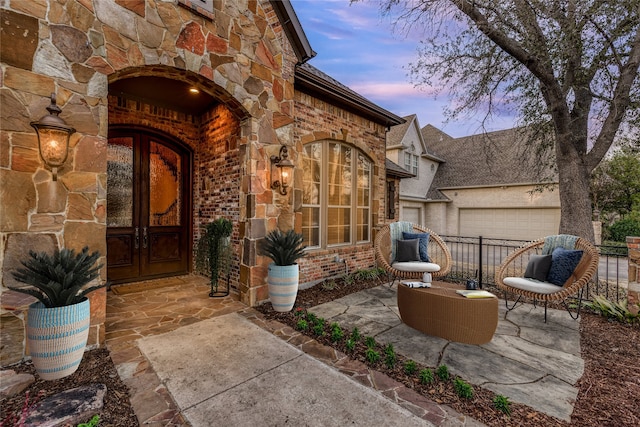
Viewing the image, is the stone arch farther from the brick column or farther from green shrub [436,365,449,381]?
the brick column

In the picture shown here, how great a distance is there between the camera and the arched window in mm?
5547

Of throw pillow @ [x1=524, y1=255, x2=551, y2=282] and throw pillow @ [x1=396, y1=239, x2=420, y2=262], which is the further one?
throw pillow @ [x1=396, y1=239, x2=420, y2=262]

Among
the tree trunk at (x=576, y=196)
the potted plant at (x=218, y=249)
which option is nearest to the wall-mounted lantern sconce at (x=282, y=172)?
the potted plant at (x=218, y=249)

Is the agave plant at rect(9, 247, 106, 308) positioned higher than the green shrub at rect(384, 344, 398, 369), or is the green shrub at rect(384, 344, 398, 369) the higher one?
the agave plant at rect(9, 247, 106, 308)

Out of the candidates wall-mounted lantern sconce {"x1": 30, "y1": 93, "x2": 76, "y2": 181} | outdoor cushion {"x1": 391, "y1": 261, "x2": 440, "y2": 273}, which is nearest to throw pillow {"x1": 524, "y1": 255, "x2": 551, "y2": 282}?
outdoor cushion {"x1": 391, "y1": 261, "x2": 440, "y2": 273}

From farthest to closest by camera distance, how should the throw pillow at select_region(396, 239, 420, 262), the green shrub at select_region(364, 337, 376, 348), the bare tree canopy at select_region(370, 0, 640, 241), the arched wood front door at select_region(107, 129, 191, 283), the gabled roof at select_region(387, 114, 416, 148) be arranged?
the gabled roof at select_region(387, 114, 416, 148) < the throw pillow at select_region(396, 239, 420, 262) < the arched wood front door at select_region(107, 129, 191, 283) < the bare tree canopy at select_region(370, 0, 640, 241) < the green shrub at select_region(364, 337, 376, 348)

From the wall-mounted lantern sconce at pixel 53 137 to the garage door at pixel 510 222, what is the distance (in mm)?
15485

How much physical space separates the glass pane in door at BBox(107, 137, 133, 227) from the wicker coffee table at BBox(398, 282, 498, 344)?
5.36 meters

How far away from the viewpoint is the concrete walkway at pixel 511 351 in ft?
7.54

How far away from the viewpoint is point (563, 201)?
584 cm

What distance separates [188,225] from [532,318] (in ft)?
21.3

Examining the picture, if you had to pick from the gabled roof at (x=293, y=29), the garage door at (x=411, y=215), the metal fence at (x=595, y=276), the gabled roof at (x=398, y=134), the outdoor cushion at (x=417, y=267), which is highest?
the gabled roof at (x=398, y=134)

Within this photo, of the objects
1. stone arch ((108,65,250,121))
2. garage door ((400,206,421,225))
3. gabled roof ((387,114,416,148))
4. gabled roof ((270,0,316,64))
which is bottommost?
garage door ((400,206,421,225))

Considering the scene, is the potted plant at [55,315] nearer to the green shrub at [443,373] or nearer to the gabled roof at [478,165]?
the green shrub at [443,373]
